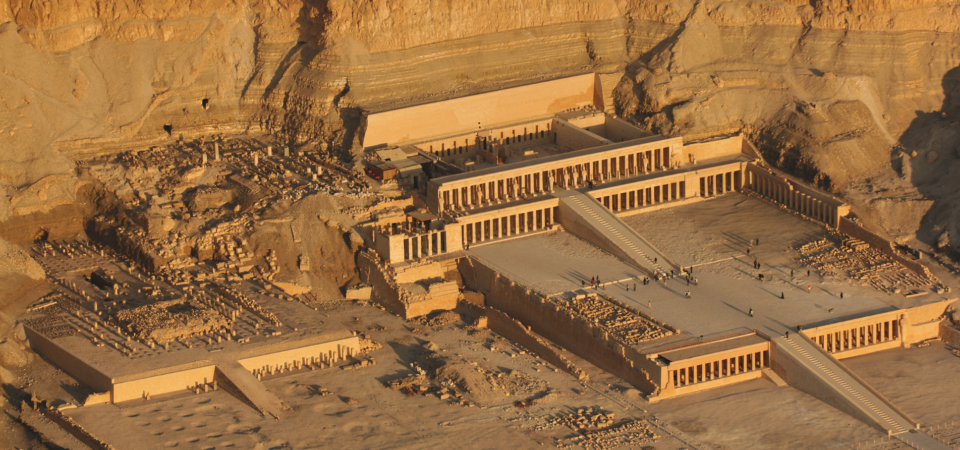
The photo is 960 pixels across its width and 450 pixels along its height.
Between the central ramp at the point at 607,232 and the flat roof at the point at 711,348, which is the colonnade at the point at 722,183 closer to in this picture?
the central ramp at the point at 607,232

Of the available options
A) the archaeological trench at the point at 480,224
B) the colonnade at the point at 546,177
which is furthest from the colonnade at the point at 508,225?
the colonnade at the point at 546,177

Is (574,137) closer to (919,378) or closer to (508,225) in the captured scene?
(508,225)

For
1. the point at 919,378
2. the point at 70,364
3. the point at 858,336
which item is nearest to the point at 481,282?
the point at 858,336

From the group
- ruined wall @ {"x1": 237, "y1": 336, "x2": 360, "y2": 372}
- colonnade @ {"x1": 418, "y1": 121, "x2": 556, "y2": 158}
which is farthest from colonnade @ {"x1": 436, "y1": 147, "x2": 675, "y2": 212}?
ruined wall @ {"x1": 237, "y1": 336, "x2": 360, "y2": 372}

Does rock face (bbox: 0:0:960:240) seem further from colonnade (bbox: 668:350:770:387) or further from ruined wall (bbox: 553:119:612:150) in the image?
colonnade (bbox: 668:350:770:387)

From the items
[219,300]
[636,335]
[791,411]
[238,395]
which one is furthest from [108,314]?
[791,411]

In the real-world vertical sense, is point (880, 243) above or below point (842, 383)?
above

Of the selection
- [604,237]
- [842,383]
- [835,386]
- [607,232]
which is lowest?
[842,383]
